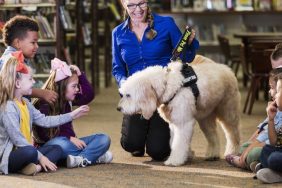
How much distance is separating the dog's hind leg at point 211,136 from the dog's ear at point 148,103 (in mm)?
655

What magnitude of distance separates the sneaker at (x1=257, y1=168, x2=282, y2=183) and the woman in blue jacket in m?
1.04

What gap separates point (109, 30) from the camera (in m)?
12.1

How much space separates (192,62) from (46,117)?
122 cm

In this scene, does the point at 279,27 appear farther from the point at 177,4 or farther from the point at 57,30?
the point at 57,30

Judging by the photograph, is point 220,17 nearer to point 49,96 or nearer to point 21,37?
point 21,37

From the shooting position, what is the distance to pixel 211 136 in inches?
221

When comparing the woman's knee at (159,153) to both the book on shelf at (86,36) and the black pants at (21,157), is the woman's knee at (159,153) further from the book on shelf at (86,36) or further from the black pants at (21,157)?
the book on shelf at (86,36)

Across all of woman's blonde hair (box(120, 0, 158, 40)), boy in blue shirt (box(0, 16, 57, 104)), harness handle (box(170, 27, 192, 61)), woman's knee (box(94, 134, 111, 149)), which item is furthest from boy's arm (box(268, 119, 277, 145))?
boy in blue shirt (box(0, 16, 57, 104))

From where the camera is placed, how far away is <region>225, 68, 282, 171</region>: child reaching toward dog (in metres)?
4.74

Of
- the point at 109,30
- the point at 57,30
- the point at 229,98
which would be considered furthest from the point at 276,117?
the point at 109,30

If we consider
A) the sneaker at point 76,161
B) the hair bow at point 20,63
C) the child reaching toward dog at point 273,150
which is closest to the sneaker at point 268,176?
the child reaching toward dog at point 273,150

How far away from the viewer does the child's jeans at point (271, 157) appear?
4523 mm

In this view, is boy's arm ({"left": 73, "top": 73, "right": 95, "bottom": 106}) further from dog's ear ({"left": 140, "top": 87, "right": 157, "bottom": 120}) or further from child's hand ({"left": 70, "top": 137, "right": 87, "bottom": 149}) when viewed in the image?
dog's ear ({"left": 140, "top": 87, "right": 157, "bottom": 120})

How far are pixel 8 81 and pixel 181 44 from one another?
1.26 meters
